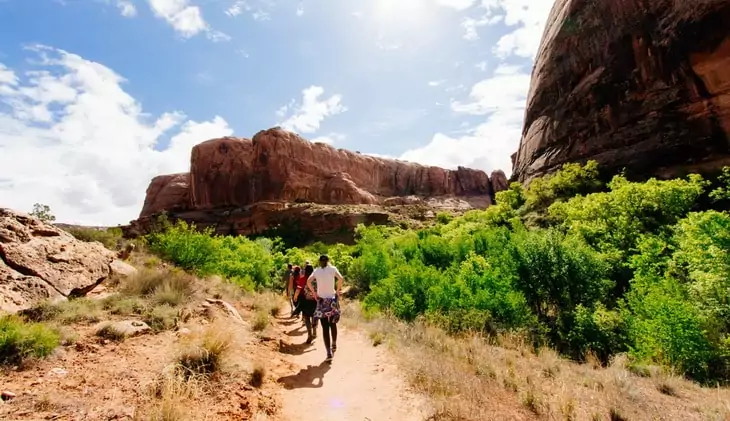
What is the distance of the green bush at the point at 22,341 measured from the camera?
461 cm

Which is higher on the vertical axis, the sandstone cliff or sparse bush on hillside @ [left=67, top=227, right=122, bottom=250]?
sparse bush on hillside @ [left=67, top=227, right=122, bottom=250]

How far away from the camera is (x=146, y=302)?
768cm

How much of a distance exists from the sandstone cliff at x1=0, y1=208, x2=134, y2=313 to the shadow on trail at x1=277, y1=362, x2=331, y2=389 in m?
4.59

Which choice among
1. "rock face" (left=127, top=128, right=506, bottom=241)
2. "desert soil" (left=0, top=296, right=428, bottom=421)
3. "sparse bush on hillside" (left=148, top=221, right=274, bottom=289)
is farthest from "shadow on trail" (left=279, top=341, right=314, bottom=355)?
"rock face" (left=127, top=128, right=506, bottom=241)

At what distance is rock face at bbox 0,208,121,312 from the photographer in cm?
627

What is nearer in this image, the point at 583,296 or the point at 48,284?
the point at 48,284

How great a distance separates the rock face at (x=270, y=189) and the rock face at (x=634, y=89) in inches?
973

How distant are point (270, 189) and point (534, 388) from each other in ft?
194

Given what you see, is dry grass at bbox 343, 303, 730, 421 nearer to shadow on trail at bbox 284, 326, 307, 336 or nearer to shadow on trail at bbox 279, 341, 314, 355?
shadow on trail at bbox 279, 341, 314, 355

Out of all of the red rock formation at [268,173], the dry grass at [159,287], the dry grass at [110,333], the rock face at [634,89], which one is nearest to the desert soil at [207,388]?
the dry grass at [110,333]

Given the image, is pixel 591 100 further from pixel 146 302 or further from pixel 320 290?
pixel 146 302

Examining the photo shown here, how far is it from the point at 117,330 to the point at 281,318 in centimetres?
607

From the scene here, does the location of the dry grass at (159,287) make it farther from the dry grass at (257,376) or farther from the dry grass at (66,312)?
the dry grass at (257,376)

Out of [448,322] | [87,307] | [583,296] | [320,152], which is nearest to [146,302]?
[87,307]
